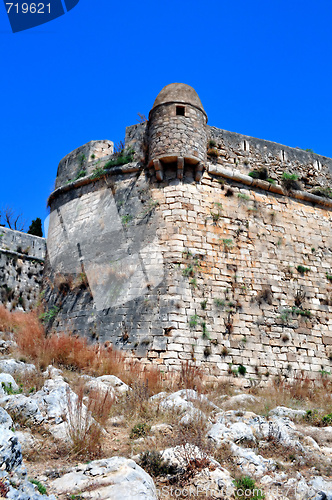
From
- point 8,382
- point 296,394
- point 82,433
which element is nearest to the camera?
point 82,433

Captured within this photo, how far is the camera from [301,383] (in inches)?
378

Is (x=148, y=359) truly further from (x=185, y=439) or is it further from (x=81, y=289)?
(x=185, y=439)

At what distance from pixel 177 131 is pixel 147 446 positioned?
7.31 metres

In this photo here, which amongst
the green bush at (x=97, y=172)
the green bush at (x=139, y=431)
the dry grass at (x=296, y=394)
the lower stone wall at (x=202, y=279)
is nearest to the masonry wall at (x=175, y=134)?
the lower stone wall at (x=202, y=279)

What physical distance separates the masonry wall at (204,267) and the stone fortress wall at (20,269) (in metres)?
2.72

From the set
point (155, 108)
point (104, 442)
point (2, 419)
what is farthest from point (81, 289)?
point (2, 419)

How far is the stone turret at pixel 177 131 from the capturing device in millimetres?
10406

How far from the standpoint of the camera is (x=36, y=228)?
26.2 metres

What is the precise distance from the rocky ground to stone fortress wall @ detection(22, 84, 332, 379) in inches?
104

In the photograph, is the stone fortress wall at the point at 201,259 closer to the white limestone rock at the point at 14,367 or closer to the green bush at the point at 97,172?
the green bush at the point at 97,172

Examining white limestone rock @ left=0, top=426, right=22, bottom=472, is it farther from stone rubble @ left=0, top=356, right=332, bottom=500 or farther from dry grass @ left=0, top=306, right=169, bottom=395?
dry grass @ left=0, top=306, right=169, bottom=395

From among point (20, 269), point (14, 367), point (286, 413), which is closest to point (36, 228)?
point (20, 269)

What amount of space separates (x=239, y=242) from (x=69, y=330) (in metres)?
4.39

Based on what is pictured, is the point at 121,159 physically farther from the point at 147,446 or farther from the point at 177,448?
the point at 177,448
